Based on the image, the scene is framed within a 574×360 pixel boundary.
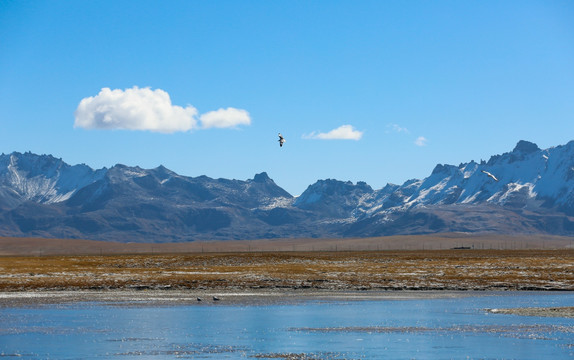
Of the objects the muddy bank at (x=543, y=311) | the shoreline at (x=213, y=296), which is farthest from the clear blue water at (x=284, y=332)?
the shoreline at (x=213, y=296)

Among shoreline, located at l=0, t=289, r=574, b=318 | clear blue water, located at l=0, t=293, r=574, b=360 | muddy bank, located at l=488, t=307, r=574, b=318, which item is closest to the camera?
clear blue water, located at l=0, t=293, r=574, b=360

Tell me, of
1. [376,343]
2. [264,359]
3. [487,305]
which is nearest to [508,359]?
[376,343]

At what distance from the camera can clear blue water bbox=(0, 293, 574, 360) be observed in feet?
138

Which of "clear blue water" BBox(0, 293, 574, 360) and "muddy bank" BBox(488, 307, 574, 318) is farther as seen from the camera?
"muddy bank" BBox(488, 307, 574, 318)

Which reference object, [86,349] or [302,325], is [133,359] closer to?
[86,349]

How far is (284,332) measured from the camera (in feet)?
166

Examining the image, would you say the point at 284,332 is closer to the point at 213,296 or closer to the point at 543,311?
the point at 543,311

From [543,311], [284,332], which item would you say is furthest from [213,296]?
[543,311]

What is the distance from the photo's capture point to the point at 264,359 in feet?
132

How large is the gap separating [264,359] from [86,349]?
9969mm

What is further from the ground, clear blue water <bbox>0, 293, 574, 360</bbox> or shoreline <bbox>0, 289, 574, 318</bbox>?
shoreline <bbox>0, 289, 574, 318</bbox>

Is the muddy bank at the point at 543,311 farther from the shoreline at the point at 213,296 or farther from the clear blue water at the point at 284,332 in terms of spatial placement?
the clear blue water at the point at 284,332

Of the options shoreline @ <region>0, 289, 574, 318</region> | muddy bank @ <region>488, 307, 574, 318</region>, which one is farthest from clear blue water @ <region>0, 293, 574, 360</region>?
shoreline @ <region>0, 289, 574, 318</region>

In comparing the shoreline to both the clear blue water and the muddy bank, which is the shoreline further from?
the clear blue water
